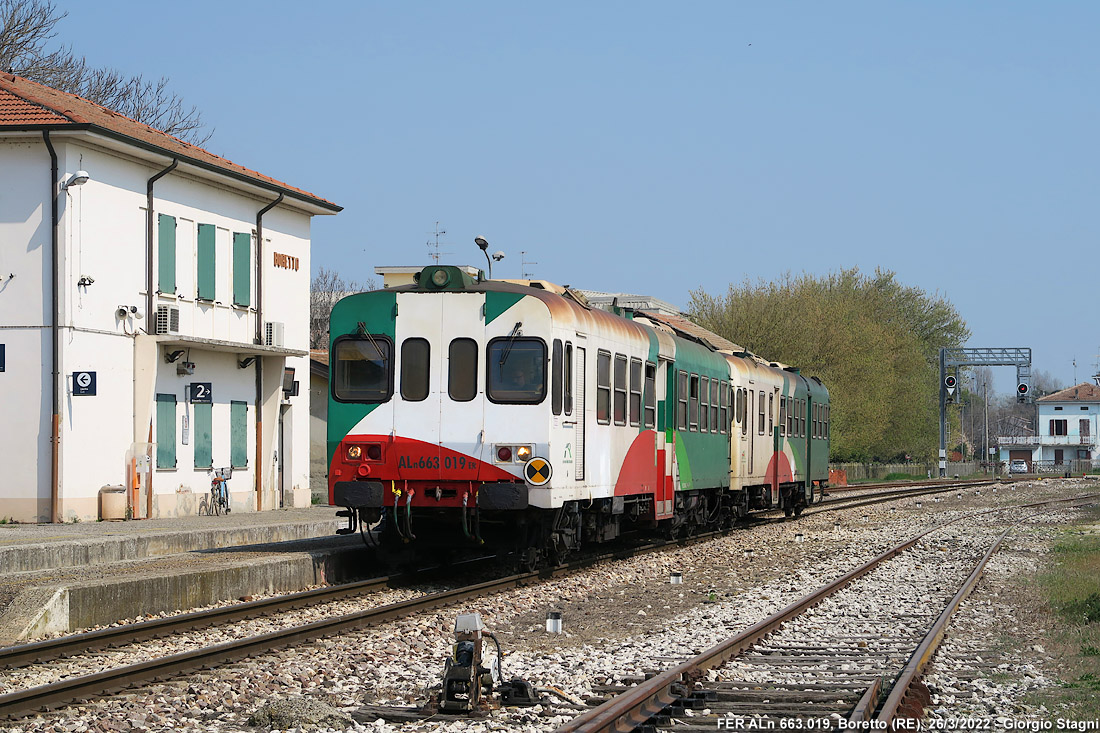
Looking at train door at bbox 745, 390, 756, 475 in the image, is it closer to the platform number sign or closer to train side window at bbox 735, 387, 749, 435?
train side window at bbox 735, 387, 749, 435

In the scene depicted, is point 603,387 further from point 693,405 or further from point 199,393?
point 199,393

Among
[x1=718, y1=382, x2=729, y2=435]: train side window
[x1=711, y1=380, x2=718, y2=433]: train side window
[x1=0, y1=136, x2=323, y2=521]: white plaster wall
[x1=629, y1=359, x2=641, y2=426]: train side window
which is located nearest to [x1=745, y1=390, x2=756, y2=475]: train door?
[x1=718, y1=382, x2=729, y2=435]: train side window

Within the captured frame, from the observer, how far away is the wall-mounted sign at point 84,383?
21.5 meters

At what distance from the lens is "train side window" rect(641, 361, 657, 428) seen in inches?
686

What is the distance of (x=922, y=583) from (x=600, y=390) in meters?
4.42

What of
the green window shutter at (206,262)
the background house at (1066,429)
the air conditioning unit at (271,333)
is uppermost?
the green window shutter at (206,262)

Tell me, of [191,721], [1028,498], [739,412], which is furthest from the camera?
[1028,498]

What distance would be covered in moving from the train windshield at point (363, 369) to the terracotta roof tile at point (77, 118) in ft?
30.8

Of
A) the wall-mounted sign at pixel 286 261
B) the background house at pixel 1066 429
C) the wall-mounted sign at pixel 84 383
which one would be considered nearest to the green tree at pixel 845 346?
the wall-mounted sign at pixel 286 261

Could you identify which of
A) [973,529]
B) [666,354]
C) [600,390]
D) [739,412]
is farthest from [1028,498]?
[600,390]

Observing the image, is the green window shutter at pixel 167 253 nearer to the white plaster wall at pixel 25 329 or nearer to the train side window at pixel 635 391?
the white plaster wall at pixel 25 329

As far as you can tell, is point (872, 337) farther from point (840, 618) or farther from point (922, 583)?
point (840, 618)

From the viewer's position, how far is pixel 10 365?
21.5 m

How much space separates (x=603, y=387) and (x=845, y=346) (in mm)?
44528
